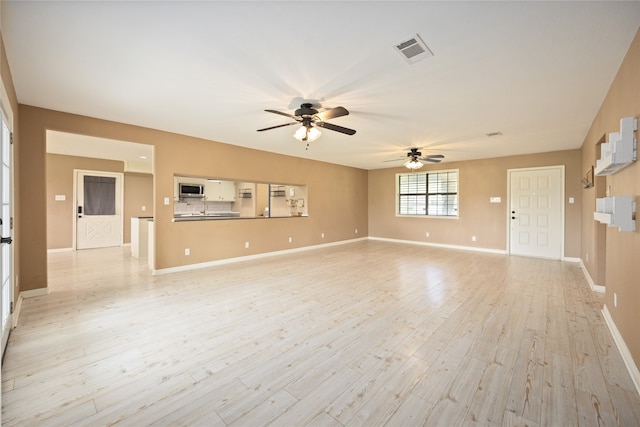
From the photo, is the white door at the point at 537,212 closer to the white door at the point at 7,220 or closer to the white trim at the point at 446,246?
→ the white trim at the point at 446,246

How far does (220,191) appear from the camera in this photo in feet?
29.0

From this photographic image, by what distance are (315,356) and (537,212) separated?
6867 mm

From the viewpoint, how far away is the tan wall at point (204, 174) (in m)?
3.72

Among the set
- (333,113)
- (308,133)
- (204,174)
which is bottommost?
(204,174)

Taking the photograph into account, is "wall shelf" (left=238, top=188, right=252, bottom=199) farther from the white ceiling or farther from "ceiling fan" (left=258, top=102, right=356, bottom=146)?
"ceiling fan" (left=258, top=102, right=356, bottom=146)

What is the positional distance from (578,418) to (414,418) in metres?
0.98

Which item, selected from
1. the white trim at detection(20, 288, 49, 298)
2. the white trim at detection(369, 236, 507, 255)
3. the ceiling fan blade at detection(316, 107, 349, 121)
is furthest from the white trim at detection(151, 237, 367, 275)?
the ceiling fan blade at detection(316, 107, 349, 121)

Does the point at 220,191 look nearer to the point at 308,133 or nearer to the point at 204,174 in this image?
the point at 204,174

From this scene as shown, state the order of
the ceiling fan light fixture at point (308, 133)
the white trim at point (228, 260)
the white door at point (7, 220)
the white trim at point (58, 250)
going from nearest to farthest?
the white door at point (7, 220), the ceiling fan light fixture at point (308, 133), the white trim at point (228, 260), the white trim at point (58, 250)

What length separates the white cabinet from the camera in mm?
8586

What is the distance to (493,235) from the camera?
7.25 m

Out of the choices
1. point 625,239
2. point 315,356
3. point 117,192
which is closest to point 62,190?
point 117,192

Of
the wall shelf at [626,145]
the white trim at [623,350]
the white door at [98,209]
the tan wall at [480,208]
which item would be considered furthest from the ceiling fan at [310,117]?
the white door at [98,209]

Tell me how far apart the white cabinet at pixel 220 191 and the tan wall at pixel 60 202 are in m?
3.06
